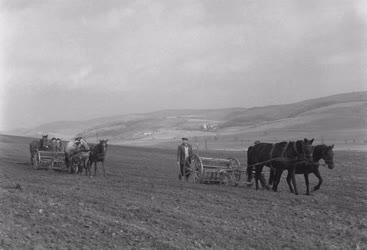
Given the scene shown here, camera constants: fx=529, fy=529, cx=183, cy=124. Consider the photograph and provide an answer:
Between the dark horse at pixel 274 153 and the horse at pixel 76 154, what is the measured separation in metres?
7.29

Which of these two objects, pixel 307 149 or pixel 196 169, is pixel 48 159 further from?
pixel 307 149

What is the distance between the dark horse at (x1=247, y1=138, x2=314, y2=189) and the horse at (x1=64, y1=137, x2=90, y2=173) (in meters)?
7.29

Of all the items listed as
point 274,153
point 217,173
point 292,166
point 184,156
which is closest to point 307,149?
point 292,166

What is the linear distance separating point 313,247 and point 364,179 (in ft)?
44.0

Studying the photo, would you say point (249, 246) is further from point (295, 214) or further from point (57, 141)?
point (57, 141)

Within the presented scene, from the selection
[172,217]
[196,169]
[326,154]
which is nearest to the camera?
[172,217]

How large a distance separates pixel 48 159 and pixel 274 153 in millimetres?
10864

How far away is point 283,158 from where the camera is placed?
58.0 ft

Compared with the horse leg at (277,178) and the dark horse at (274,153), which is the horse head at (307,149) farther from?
the horse leg at (277,178)

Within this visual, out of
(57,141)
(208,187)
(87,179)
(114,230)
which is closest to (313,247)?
(114,230)

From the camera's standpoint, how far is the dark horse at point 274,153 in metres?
17.2

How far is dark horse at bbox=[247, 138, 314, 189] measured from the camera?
1719cm

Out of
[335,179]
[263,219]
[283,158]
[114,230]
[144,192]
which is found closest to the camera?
[114,230]

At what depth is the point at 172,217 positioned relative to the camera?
41.1ft
